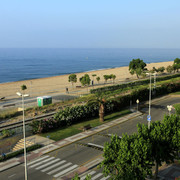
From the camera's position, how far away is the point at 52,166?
27578 mm

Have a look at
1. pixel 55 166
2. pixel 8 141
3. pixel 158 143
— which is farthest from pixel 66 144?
pixel 158 143

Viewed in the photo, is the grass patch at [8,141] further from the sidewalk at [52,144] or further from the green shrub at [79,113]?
the green shrub at [79,113]

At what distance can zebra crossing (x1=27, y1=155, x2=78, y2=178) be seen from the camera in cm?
2614

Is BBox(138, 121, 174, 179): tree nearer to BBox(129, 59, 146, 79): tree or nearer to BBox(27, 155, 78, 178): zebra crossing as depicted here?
BBox(27, 155, 78, 178): zebra crossing

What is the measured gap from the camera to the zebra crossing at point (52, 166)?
26141mm

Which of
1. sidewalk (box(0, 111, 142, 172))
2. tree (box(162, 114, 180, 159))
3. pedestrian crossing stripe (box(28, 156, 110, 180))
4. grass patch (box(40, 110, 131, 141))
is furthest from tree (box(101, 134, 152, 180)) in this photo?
grass patch (box(40, 110, 131, 141))

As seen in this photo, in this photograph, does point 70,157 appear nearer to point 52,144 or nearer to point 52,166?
point 52,166

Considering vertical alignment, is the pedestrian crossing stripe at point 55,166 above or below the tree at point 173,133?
below

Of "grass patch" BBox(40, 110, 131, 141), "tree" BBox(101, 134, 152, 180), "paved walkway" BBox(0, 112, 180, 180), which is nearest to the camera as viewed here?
"tree" BBox(101, 134, 152, 180)

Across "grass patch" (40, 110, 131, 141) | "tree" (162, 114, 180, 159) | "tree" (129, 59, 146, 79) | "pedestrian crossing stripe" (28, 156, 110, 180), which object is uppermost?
"tree" (129, 59, 146, 79)

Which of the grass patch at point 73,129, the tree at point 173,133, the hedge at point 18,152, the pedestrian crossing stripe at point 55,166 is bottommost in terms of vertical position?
the pedestrian crossing stripe at point 55,166

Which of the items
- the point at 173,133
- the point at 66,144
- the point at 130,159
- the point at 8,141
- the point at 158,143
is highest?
the point at 173,133

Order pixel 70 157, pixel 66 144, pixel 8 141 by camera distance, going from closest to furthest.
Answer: pixel 70 157, pixel 66 144, pixel 8 141

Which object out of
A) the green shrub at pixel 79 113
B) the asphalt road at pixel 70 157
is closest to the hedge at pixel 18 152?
the asphalt road at pixel 70 157
